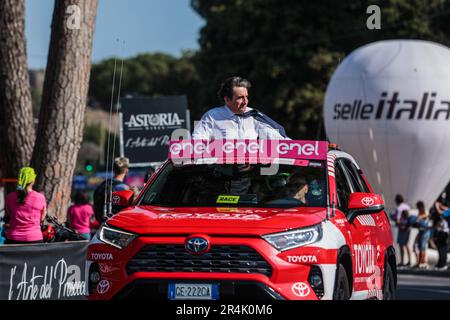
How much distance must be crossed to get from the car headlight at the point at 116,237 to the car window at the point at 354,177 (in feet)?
8.60

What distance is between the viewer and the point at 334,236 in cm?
979

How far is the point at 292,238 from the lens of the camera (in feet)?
31.3

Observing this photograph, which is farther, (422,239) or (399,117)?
(399,117)

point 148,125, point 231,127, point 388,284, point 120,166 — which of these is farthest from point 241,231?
point 148,125

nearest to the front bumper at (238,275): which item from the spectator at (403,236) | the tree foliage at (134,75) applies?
the spectator at (403,236)

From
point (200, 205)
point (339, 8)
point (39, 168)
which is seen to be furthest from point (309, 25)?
point (200, 205)

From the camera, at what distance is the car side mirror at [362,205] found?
10.4m

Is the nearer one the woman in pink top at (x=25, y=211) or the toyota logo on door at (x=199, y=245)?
the toyota logo on door at (x=199, y=245)

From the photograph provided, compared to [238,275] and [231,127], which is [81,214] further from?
[238,275]

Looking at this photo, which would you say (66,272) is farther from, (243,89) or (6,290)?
(243,89)

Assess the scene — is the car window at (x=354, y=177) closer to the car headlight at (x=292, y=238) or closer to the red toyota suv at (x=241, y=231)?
the red toyota suv at (x=241, y=231)

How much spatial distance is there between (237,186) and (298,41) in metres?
48.7

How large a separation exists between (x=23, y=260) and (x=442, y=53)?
33.4 metres

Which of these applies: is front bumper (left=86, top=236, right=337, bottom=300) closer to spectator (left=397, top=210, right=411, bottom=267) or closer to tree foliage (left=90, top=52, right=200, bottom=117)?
spectator (left=397, top=210, right=411, bottom=267)
